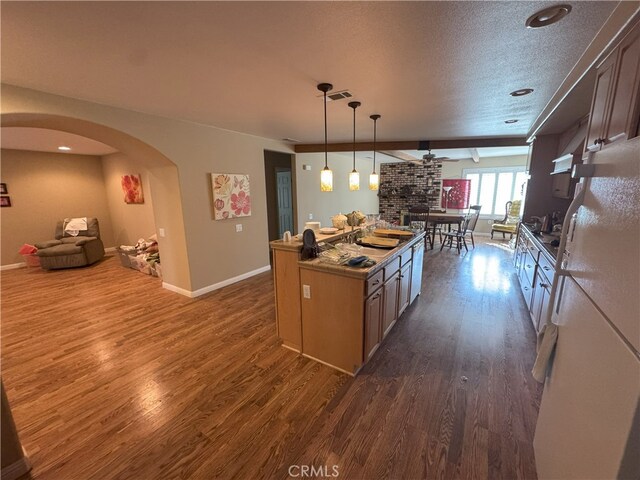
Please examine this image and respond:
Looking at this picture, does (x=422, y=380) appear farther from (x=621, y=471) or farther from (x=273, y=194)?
(x=273, y=194)

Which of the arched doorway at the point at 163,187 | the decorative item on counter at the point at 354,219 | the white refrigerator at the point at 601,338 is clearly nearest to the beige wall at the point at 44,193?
the arched doorway at the point at 163,187

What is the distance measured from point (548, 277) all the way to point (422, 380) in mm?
1513

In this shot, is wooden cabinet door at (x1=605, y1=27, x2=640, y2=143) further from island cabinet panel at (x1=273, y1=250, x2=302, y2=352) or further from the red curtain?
the red curtain

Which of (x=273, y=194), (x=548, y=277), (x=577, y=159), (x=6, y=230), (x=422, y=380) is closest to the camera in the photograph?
(x=422, y=380)

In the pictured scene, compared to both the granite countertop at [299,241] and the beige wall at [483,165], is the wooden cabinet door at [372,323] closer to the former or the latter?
the granite countertop at [299,241]

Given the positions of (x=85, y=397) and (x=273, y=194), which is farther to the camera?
(x=273, y=194)

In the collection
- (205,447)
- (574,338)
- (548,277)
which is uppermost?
(574,338)

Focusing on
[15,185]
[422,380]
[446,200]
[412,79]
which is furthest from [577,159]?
[15,185]

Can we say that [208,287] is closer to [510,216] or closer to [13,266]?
[13,266]

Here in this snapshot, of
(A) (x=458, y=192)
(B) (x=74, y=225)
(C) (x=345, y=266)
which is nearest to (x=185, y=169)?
(C) (x=345, y=266)

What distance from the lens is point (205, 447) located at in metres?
1.62

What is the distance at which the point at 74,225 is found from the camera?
225 inches

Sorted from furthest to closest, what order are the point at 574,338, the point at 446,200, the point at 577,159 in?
the point at 446,200
the point at 577,159
the point at 574,338

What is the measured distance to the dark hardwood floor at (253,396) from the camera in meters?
1.55
